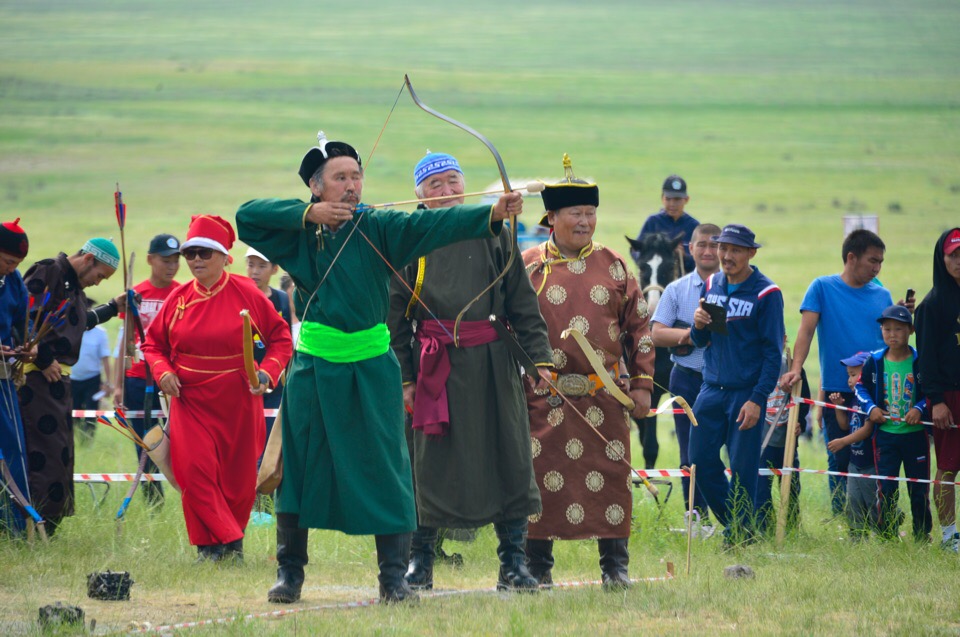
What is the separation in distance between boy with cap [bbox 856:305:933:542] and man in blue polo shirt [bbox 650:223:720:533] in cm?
130

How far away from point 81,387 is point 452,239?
8.34 meters

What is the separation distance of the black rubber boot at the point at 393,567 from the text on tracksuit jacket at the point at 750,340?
278 centimetres

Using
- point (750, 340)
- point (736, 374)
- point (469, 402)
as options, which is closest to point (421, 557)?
point (469, 402)

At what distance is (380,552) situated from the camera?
5656 millimetres

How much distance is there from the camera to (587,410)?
6.38m

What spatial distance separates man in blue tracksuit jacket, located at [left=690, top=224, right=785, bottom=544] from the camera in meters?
7.64

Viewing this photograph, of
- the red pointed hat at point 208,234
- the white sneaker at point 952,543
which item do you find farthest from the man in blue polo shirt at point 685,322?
the red pointed hat at point 208,234

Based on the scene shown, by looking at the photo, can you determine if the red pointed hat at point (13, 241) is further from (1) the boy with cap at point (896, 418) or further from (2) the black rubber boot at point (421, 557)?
(1) the boy with cap at point (896, 418)

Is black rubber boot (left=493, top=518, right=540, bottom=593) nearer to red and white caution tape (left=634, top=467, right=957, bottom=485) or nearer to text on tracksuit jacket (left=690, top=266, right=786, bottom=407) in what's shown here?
red and white caution tape (left=634, top=467, right=957, bottom=485)

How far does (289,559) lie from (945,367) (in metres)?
4.04

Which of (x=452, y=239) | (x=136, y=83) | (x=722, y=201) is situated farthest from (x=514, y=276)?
(x=136, y=83)

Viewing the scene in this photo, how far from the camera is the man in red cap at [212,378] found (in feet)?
23.2

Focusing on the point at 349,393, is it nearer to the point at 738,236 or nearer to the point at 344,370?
the point at 344,370

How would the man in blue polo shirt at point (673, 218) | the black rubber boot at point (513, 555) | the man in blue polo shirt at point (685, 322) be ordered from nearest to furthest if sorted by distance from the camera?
1. the black rubber boot at point (513, 555)
2. the man in blue polo shirt at point (685, 322)
3. the man in blue polo shirt at point (673, 218)
